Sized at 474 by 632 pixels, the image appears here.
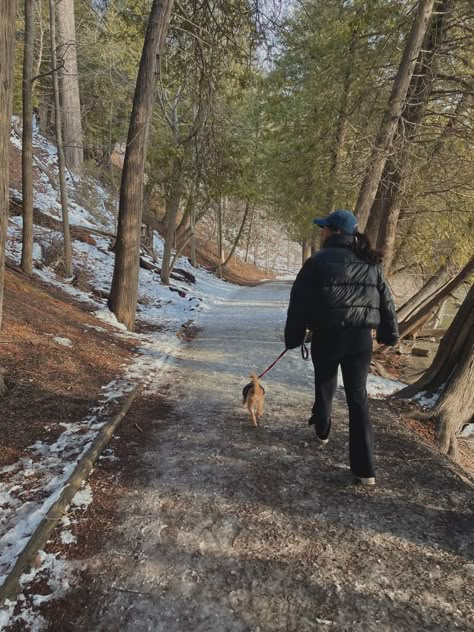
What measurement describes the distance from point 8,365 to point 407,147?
27.3 ft

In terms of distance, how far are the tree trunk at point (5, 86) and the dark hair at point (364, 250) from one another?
3.15 metres

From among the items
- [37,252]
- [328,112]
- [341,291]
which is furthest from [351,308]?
[37,252]

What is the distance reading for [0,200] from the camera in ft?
11.9

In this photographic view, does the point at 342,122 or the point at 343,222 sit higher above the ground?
the point at 342,122

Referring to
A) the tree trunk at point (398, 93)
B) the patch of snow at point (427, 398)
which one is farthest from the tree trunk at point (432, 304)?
the patch of snow at point (427, 398)

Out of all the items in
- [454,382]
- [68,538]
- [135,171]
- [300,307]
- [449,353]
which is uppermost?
[135,171]

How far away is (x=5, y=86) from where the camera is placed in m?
3.42

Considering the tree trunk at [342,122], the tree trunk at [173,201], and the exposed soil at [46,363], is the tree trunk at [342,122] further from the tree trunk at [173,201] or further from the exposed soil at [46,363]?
the exposed soil at [46,363]

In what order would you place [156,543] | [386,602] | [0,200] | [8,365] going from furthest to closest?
[8,365] < [0,200] < [156,543] < [386,602]

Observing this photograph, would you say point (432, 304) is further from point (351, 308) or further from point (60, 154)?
point (60, 154)

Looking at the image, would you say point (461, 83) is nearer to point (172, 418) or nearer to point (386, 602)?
point (172, 418)

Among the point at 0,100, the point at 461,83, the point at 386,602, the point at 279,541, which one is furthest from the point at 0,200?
the point at 461,83

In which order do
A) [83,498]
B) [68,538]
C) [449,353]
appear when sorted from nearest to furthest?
1. [68,538]
2. [83,498]
3. [449,353]

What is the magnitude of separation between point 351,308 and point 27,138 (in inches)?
328
